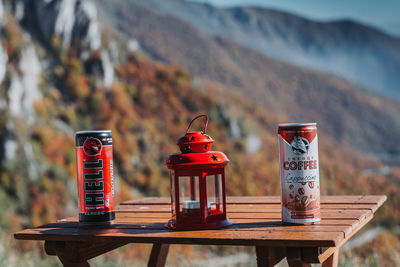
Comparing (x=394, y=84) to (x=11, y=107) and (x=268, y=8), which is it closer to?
(x=268, y=8)

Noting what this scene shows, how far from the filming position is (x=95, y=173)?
1.80 m

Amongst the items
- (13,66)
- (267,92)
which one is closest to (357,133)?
(267,92)

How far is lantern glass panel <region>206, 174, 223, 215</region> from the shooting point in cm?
175

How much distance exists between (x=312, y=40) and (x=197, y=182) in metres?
32.1

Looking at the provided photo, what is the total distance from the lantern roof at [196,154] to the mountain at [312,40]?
27503 millimetres

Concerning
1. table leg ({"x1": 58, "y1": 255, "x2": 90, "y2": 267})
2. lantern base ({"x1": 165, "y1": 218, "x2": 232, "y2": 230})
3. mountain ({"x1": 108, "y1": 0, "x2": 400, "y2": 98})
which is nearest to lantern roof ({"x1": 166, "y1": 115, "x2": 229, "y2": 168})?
lantern base ({"x1": 165, "y1": 218, "x2": 232, "y2": 230})

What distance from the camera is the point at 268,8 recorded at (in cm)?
3225

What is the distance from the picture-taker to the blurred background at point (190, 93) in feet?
45.8

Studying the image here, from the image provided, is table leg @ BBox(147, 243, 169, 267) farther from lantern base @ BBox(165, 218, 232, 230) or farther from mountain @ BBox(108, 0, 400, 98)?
mountain @ BBox(108, 0, 400, 98)

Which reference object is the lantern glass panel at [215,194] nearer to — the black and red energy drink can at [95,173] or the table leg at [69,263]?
the black and red energy drink can at [95,173]

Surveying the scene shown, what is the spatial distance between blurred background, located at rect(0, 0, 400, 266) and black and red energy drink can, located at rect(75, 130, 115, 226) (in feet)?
5.23

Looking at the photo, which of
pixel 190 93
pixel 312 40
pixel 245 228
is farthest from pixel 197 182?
pixel 312 40

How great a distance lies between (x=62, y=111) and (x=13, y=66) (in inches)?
85.4

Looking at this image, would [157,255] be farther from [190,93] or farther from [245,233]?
[190,93]
